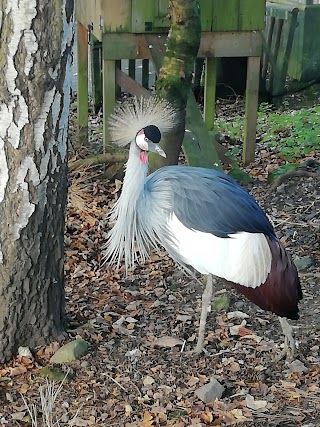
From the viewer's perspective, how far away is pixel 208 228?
368cm

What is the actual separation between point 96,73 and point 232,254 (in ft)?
21.4

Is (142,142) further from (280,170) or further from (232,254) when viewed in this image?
(280,170)

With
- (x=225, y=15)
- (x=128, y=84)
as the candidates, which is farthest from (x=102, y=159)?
(x=225, y=15)


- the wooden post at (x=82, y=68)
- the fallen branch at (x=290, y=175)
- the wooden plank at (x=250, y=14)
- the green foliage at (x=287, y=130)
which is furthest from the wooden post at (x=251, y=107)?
the wooden post at (x=82, y=68)

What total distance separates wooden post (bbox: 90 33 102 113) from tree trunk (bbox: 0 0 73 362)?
6097 mm

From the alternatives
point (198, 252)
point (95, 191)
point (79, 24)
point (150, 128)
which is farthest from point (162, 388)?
point (79, 24)

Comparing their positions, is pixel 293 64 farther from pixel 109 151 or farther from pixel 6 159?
pixel 6 159

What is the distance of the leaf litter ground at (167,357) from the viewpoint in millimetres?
3410

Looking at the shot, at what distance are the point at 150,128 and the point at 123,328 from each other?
3.94 feet

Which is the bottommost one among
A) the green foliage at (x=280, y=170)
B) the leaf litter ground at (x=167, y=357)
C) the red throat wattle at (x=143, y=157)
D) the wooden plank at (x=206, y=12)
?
the leaf litter ground at (x=167, y=357)

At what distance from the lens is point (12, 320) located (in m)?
3.69

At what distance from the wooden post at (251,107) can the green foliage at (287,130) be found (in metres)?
0.42

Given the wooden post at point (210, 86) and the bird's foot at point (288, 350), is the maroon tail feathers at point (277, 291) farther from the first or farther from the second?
the wooden post at point (210, 86)

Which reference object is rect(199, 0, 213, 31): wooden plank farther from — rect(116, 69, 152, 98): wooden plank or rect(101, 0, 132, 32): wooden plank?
rect(116, 69, 152, 98): wooden plank
